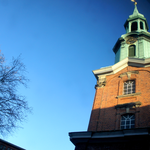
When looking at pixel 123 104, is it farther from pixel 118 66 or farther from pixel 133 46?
pixel 133 46

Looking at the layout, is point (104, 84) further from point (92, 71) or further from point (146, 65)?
point (146, 65)

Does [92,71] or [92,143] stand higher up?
[92,71]

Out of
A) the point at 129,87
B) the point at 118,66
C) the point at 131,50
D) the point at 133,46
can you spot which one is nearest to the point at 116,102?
the point at 129,87

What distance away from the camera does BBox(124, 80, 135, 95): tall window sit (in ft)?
49.9

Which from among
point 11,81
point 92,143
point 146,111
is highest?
point 146,111

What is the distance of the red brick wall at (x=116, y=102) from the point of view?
12812 millimetres

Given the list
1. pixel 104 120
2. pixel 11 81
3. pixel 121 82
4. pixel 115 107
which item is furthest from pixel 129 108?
pixel 11 81

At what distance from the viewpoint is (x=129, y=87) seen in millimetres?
15609

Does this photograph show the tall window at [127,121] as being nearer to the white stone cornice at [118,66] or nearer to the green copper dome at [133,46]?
the white stone cornice at [118,66]

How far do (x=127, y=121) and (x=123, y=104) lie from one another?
134cm

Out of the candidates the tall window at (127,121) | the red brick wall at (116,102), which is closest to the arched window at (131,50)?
the red brick wall at (116,102)

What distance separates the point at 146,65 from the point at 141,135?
7960 mm

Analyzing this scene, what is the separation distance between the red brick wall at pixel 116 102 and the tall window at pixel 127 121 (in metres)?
0.29

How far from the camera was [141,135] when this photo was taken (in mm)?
10312
